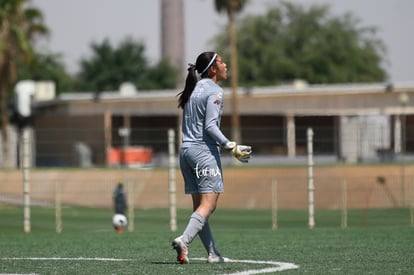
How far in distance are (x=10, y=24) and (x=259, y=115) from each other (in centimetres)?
1556

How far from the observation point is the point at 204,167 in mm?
10836

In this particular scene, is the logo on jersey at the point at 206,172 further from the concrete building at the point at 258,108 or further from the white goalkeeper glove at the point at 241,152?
the concrete building at the point at 258,108

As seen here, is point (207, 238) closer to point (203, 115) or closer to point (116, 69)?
point (203, 115)

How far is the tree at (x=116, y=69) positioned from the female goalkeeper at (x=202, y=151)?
10188 centimetres

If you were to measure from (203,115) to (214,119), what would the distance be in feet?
0.54

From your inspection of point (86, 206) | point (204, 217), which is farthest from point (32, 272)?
point (86, 206)

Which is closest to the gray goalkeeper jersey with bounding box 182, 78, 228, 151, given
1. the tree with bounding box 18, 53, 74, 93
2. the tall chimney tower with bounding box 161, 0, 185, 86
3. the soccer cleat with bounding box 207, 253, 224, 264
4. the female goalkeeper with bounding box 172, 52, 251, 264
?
the female goalkeeper with bounding box 172, 52, 251, 264

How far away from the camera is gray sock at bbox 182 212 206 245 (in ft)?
35.1

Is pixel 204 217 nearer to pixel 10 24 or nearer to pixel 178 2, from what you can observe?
pixel 10 24

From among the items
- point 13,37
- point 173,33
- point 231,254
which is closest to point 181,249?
point 231,254

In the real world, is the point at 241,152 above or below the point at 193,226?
above

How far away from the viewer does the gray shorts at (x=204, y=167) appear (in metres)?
10.8

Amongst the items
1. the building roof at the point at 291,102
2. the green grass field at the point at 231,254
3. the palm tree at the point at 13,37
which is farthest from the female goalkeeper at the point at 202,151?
the building roof at the point at 291,102

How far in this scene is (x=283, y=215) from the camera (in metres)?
34.4
